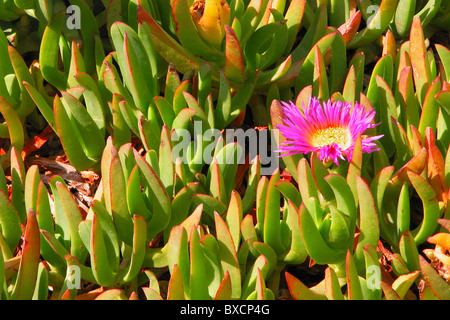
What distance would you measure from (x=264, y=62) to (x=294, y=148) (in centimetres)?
29

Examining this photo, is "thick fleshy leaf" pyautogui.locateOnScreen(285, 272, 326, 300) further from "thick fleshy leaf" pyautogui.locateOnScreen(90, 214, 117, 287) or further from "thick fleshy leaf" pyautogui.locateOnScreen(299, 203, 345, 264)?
"thick fleshy leaf" pyautogui.locateOnScreen(90, 214, 117, 287)

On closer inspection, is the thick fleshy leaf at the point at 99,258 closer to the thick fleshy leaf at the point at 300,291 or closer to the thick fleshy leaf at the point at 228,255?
the thick fleshy leaf at the point at 228,255

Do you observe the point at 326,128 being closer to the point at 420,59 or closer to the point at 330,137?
the point at 330,137

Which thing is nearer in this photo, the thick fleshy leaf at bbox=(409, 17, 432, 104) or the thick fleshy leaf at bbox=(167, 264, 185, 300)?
the thick fleshy leaf at bbox=(167, 264, 185, 300)

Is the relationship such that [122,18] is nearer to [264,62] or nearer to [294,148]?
[264,62]

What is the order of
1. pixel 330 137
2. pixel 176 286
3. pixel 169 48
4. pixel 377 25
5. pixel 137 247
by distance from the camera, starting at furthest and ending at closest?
pixel 377 25
pixel 169 48
pixel 330 137
pixel 137 247
pixel 176 286

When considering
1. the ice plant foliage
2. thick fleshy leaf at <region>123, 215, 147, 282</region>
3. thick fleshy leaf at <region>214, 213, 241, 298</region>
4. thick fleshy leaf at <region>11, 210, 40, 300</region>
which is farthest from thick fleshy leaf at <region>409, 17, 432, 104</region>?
thick fleshy leaf at <region>11, 210, 40, 300</region>

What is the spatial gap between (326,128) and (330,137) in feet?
0.08

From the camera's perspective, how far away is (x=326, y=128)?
1.11 metres

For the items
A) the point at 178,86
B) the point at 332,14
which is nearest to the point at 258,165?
the point at 178,86

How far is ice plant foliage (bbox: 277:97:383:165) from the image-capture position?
104 cm

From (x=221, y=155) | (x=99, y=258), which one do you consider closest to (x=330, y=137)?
(x=221, y=155)

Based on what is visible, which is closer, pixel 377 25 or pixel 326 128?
pixel 326 128

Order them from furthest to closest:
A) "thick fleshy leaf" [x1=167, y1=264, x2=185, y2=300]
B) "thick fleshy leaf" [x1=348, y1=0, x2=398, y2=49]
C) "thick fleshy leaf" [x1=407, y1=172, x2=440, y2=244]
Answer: "thick fleshy leaf" [x1=348, y1=0, x2=398, y2=49] < "thick fleshy leaf" [x1=407, y1=172, x2=440, y2=244] < "thick fleshy leaf" [x1=167, y1=264, x2=185, y2=300]
